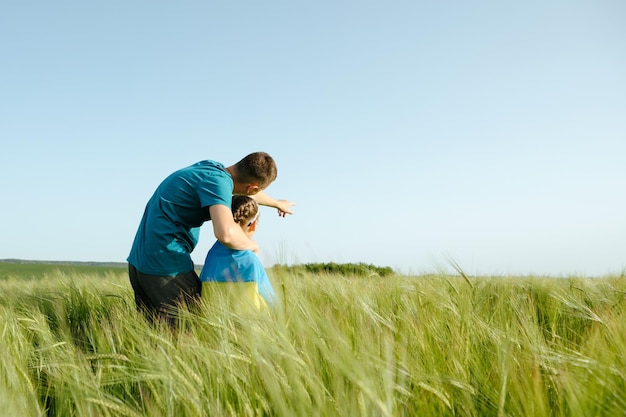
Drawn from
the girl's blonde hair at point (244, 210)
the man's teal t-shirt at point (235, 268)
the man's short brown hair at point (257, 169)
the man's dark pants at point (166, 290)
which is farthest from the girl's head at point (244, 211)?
the man's dark pants at point (166, 290)

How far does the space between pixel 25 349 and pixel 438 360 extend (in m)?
1.74

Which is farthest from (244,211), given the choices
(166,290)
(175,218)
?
(166,290)

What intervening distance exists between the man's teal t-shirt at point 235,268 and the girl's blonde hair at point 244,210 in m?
0.26

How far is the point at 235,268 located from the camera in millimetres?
2793

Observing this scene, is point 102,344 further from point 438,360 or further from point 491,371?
point 491,371

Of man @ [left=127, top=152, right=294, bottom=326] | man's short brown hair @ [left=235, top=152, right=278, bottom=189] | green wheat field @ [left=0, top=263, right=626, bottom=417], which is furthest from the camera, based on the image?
man's short brown hair @ [left=235, top=152, right=278, bottom=189]

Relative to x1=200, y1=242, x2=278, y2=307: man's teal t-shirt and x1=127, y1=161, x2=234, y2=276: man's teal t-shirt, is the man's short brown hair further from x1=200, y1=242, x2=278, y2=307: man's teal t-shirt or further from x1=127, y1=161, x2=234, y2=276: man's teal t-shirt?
x1=200, y1=242, x2=278, y2=307: man's teal t-shirt

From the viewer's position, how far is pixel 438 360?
1310mm

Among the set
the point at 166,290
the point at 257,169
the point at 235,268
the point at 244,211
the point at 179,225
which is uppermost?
the point at 257,169

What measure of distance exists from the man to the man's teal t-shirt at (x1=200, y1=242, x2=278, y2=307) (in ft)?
0.28

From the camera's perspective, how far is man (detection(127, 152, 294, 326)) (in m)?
2.79

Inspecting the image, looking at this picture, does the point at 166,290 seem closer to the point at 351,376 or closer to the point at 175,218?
the point at 175,218

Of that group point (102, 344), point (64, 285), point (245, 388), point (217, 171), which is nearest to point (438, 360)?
point (245, 388)

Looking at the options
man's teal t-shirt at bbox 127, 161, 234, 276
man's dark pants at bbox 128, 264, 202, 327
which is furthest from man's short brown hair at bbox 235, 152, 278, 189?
man's dark pants at bbox 128, 264, 202, 327
